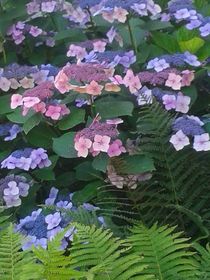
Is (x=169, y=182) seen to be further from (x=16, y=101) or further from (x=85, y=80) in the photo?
(x=16, y=101)

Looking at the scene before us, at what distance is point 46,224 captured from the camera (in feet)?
6.72

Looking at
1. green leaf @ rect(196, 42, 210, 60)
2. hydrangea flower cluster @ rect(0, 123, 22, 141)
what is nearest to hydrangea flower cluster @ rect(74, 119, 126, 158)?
hydrangea flower cluster @ rect(0, 123, 22, 141)

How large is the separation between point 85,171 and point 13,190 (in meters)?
0.23

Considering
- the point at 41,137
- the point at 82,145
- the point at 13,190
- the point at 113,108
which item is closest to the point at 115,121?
the point at 113,108

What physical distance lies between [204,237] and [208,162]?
0.99 feet

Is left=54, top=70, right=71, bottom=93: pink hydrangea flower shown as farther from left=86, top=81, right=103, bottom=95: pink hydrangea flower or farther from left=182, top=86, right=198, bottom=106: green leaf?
left=182, top=86, right=198, bottom=106: green leaf

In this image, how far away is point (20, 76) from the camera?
2.43m

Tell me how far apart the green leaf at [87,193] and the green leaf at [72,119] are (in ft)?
0.62

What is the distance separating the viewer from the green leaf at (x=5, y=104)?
7.86 ft

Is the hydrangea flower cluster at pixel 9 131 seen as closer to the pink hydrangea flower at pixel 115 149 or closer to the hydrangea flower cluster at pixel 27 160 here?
the hydrangea flower cluster at pixel 27 160

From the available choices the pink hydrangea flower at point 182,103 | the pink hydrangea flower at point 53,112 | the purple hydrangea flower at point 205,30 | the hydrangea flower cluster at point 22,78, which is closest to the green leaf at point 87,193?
the pink hydrangea flower at point 53,112

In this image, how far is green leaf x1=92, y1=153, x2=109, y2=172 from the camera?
2.03 meters

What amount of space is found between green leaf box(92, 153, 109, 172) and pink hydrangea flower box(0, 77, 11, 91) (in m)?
0.53

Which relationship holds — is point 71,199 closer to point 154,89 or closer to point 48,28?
point 154,89
